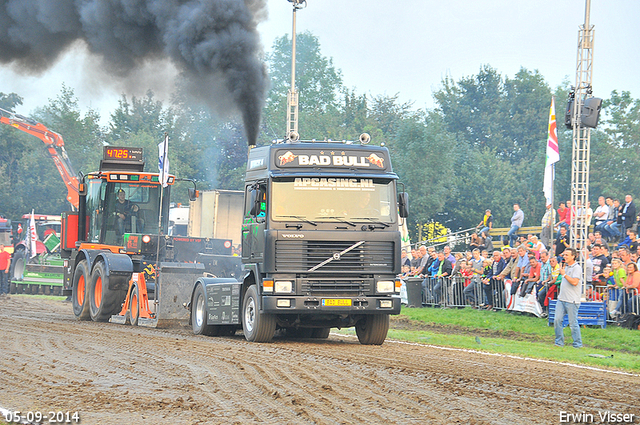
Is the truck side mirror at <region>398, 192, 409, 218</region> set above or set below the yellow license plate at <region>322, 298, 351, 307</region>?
above

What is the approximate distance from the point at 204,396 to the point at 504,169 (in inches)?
1940

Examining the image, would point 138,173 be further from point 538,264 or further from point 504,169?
point 504,169

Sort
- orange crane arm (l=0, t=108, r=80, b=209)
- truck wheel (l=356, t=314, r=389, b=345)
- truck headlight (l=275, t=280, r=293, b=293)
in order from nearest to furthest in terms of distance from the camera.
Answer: truck headlight (l=275, t=280, r=293, b=293), truck wheel (l=356, t=314, r=389, b=345), orange crane arm (l=0, t=108, r=80, b=209)

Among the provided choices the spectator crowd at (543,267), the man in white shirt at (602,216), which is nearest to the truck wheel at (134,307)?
the spectator crowd at (543,267)

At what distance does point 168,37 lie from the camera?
2105 centimetres

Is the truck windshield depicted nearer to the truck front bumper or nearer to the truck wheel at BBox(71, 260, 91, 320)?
the truck front bumper

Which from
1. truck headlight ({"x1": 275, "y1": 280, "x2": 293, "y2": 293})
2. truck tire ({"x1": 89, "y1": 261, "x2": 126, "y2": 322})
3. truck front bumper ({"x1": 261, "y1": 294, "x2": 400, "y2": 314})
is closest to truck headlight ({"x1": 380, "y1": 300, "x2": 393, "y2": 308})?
truck front bumper ({"x1": 261, "y1": 294, "x2": 400, "y2": 314})

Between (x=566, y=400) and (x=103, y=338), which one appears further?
(x=103, y=338)

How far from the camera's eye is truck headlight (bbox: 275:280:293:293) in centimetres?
1388

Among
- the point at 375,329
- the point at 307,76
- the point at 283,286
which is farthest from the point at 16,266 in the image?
the point at 307,76

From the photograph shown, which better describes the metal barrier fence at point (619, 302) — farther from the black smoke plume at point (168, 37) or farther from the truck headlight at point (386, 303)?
the black smoke plume at point (168, 37)

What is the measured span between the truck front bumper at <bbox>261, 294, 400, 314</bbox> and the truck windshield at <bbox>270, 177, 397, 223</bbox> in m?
1.32

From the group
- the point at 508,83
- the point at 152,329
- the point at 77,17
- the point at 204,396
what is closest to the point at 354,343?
the point at 152,329

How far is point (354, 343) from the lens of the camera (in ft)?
51.4
